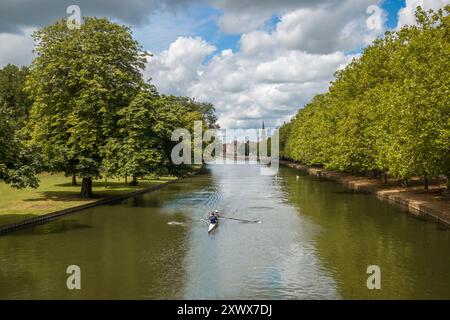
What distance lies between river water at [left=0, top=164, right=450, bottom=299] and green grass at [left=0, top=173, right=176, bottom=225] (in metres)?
2.84

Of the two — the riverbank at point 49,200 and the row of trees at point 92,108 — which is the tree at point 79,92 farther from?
the riverbank at point 49,200

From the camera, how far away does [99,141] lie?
50656mm

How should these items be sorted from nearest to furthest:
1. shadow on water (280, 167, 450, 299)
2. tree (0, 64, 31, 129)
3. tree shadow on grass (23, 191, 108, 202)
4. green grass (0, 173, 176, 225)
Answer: shadow on water (280, 167, 450, 299), green grass (0, 173, 176, 225), tree shadow on grass (23, 191, 108, 202), tree (0, 64, 31, 129)

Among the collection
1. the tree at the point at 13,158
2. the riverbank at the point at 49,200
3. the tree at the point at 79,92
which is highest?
the tree at the point at 79,92

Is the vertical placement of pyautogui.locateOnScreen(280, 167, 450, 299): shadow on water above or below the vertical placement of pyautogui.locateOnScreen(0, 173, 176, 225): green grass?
below

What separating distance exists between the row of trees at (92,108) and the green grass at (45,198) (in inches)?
126

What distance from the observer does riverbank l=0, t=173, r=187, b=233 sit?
39406mm

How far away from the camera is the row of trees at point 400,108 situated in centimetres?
3809

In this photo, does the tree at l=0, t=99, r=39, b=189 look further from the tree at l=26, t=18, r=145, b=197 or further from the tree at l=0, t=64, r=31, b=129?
the tree at l=0, t=64, r=31, b=129

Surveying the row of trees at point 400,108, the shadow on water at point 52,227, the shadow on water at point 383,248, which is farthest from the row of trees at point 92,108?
the row of trees at point 400,108

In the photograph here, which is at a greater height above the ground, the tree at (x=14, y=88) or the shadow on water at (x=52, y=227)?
the tree at (x=14, y=88)
